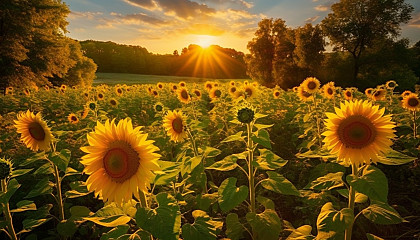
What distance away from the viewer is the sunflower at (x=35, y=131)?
2840mm

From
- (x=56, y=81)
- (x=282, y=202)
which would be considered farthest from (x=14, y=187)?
(x=56, y=81)

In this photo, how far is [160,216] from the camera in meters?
1.58

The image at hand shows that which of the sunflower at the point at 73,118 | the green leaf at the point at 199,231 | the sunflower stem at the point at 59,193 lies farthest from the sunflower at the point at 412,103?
the sunflower at the point at 73,118

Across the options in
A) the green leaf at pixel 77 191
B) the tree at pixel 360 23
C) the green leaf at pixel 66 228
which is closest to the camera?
the green leaf at pixel 77 191

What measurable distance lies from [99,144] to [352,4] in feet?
112

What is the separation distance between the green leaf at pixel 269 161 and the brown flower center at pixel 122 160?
1.05 m

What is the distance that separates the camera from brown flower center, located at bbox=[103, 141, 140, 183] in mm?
1724

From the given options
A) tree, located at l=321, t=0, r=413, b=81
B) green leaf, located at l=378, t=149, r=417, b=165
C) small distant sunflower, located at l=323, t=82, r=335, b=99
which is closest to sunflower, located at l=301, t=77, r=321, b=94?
small distant sunflower, located at l=323, t=82, r=335, b=99

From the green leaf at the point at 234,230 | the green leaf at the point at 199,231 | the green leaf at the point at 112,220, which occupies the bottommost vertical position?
the green leaf at the point at 234,230

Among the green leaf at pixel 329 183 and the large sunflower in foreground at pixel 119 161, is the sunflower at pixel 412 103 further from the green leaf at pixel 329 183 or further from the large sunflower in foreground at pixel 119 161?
the large sunflower in foreground at pixel 119 161

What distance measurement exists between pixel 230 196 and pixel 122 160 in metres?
0.86

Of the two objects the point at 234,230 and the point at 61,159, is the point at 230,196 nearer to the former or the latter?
the point at 234,230

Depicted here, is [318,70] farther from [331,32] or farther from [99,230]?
[99,230]

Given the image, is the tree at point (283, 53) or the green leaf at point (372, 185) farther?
the tree at point (283, 53)
